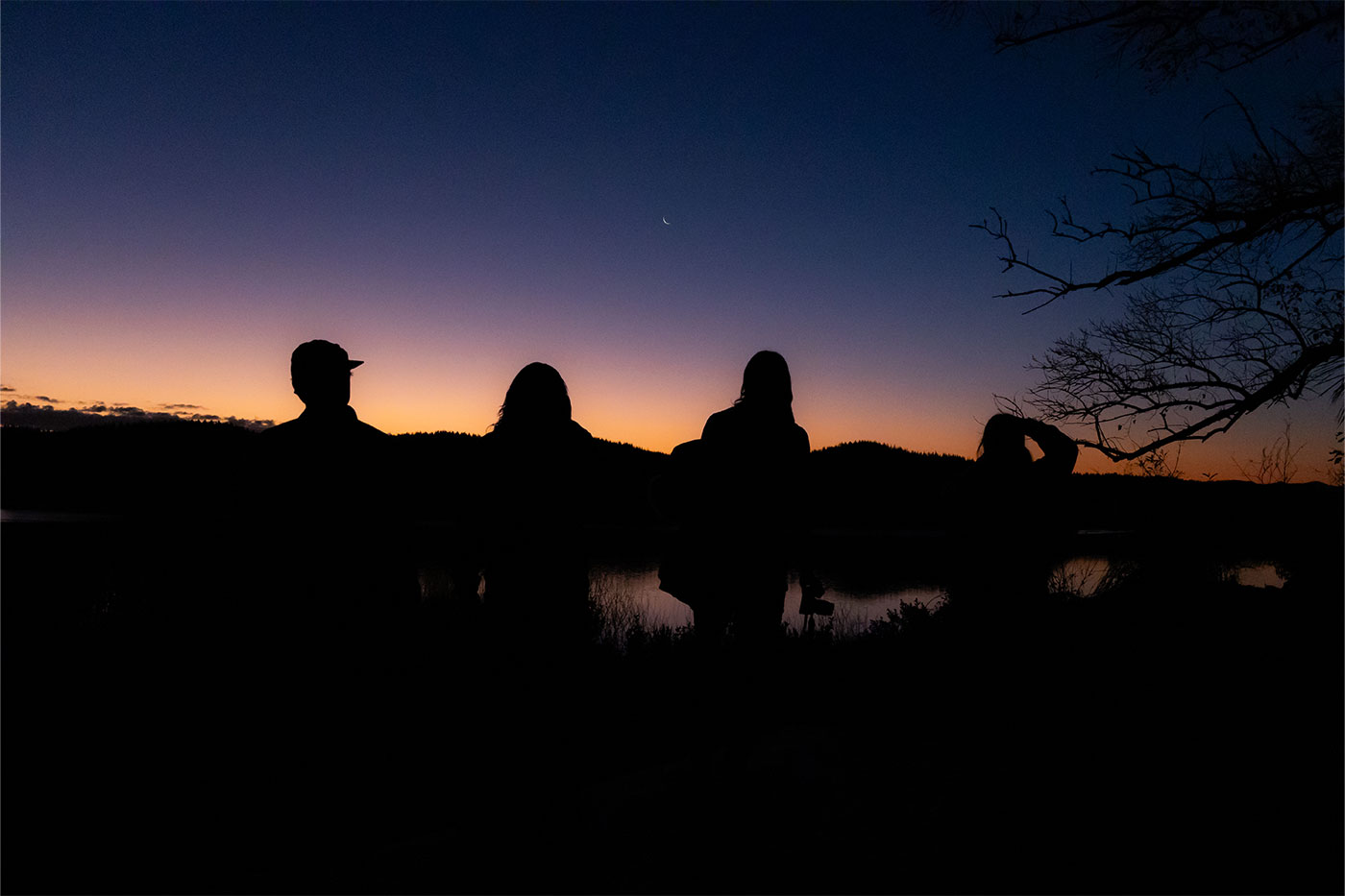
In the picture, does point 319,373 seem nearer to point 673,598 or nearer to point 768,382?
point 768,382

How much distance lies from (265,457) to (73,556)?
12.9m

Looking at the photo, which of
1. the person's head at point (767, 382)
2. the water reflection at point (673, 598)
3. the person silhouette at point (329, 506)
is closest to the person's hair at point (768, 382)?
the person's head at point (767, 382)

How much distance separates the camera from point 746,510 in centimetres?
354

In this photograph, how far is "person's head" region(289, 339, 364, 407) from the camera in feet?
8.77

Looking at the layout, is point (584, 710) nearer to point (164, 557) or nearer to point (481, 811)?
point (481, 811)

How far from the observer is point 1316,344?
21.2 ft

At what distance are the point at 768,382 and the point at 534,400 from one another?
51.0 inches

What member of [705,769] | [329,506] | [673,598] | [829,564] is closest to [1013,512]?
[705,769]

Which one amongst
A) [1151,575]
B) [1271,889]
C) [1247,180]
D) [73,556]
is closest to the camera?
[1271,889]

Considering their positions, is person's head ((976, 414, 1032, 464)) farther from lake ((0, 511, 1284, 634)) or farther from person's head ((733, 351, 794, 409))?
person's head ((733, 351, 794, 409))

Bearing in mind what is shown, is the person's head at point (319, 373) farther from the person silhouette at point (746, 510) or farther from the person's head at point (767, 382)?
the person's head at point (767, 382)

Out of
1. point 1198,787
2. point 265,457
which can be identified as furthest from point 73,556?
point 1198,787

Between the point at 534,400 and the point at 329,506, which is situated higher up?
the point at 534,400

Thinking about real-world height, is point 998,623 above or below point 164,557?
above
